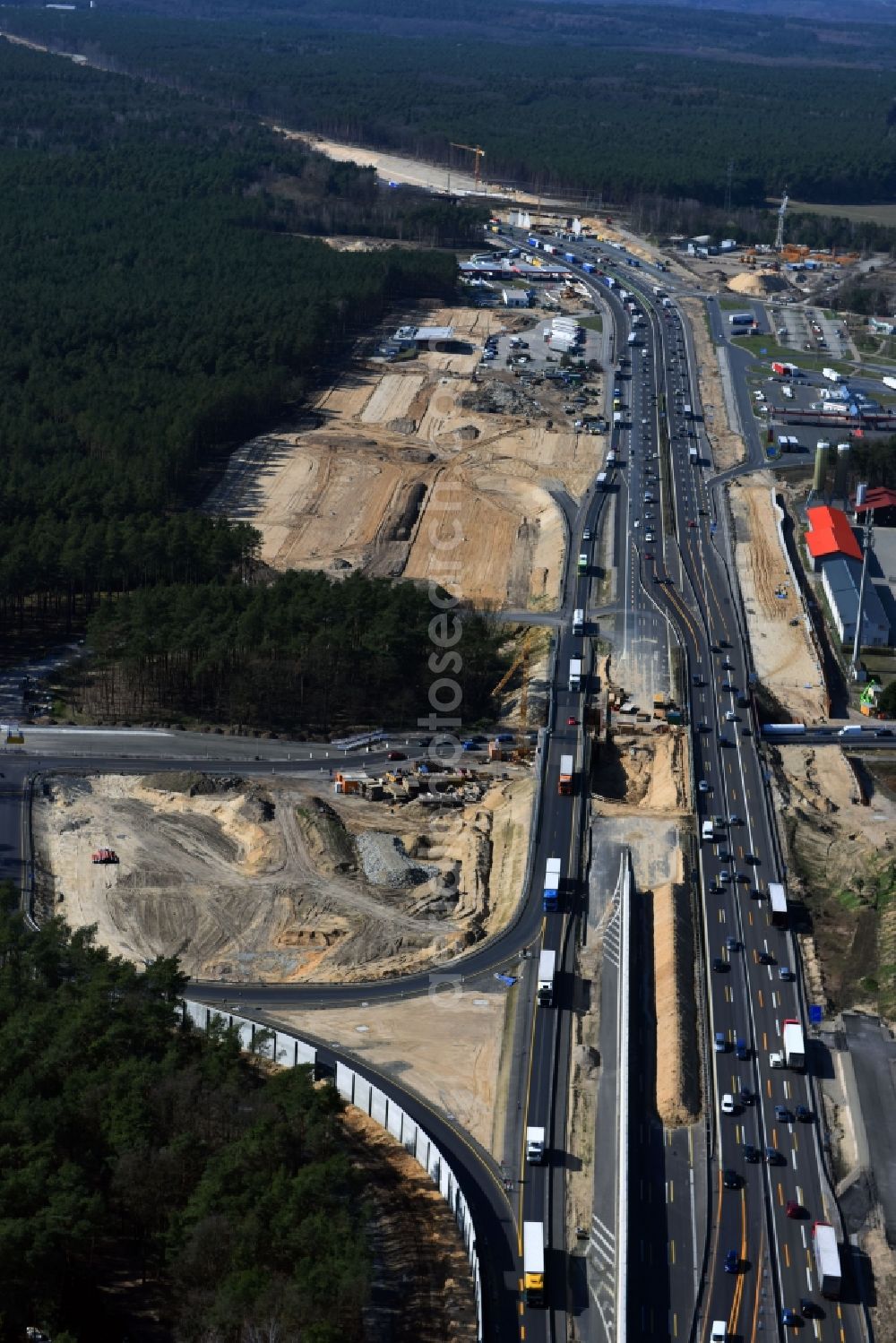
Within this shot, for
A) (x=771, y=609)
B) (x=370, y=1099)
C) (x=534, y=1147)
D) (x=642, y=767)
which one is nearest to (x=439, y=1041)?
(x=370, y=1099)

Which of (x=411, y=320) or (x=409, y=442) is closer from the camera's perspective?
(x=409, y=442)

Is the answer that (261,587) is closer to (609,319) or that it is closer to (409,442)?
(409,442)

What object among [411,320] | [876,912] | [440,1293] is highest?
[411,320]

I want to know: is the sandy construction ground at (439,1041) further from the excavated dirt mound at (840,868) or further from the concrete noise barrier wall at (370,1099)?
the excavated dirt mound at (840,868)

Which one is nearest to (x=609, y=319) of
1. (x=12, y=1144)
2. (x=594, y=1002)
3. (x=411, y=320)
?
(x=411, y=320)

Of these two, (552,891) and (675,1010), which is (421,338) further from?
(675,1010)

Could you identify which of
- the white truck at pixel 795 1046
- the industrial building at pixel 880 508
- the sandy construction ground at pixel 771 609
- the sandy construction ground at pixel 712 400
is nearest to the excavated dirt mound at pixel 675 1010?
the white truck at pixel 795 1046
